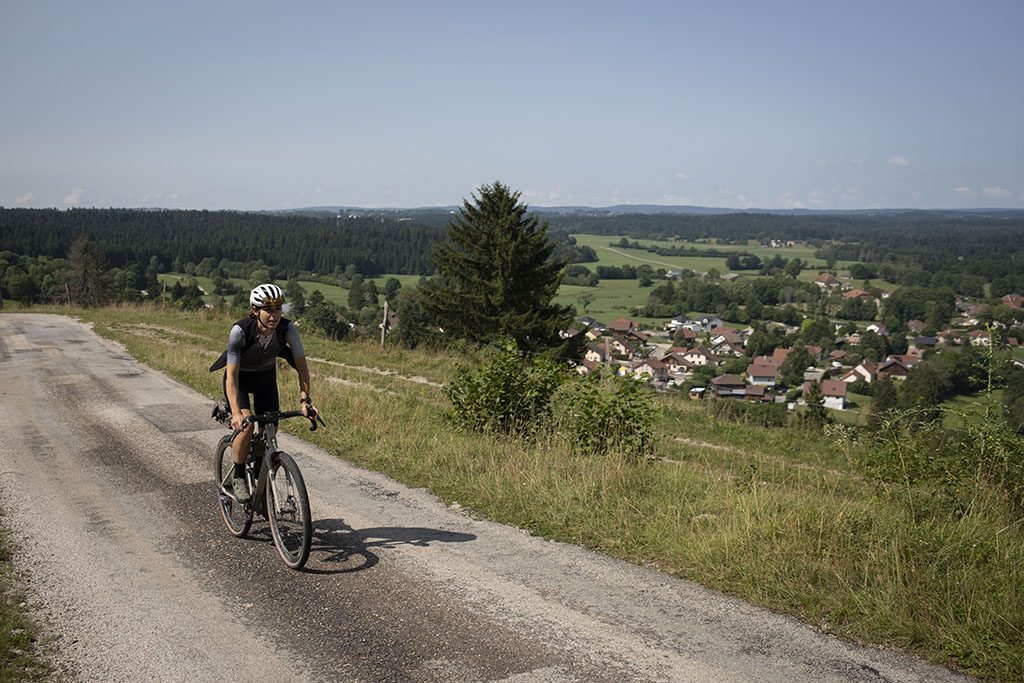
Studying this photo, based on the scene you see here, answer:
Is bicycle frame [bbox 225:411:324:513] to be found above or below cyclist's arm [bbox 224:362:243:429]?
below

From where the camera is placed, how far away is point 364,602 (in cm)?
454

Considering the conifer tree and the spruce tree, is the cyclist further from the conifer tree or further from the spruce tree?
the conifer tree

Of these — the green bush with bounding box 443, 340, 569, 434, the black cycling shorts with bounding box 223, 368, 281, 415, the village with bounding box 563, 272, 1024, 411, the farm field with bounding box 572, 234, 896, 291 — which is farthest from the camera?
the farm field with bounding box 572, 234, 896, 291

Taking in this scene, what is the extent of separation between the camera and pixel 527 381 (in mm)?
8711

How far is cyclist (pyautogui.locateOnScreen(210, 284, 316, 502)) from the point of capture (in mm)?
5090

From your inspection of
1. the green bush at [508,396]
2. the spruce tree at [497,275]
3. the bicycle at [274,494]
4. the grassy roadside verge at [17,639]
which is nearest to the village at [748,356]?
the spruce tree at [497,275]

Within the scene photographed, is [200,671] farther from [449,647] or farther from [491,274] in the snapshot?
[491,274]

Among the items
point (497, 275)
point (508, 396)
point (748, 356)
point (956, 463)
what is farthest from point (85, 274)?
point (956, 463)

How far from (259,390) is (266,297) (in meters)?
0.75

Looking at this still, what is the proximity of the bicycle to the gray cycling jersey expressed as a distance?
38cm

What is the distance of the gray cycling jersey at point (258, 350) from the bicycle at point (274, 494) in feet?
1.25

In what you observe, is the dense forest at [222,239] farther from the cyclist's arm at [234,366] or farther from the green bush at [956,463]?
the cyclist's arm at [234,366]

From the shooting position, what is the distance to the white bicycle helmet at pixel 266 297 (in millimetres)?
5086

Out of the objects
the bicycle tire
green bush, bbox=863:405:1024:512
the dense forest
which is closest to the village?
green bush, bbox=863:405:1024:512
